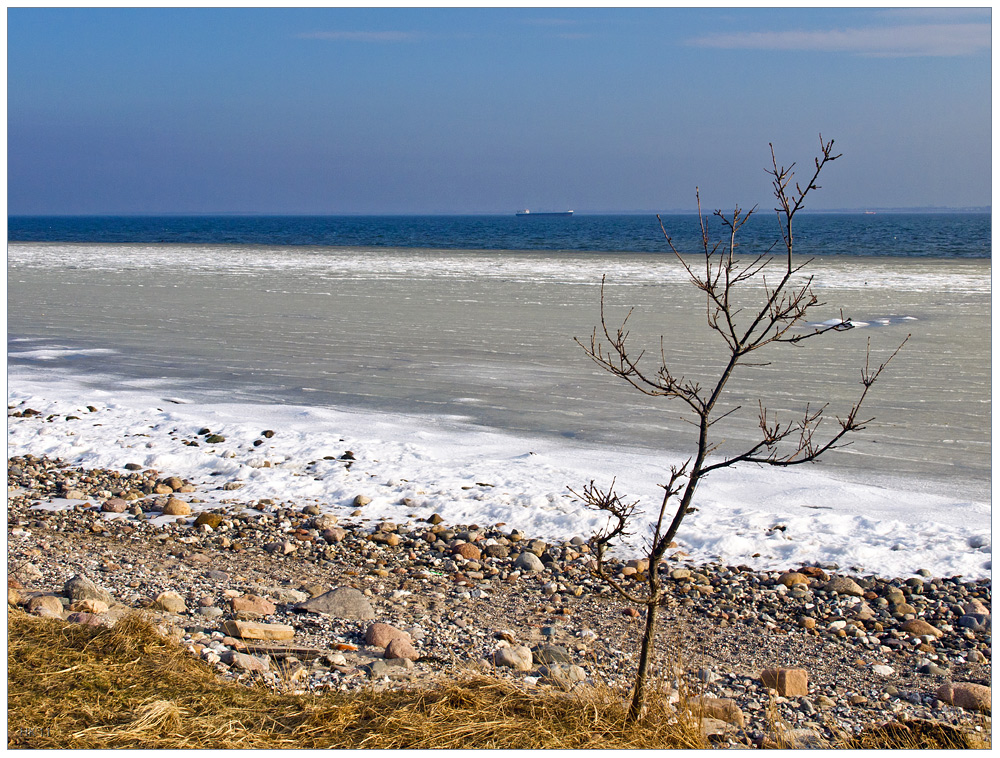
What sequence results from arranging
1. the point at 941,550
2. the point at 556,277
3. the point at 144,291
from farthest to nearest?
1. the point at 556,277
2. the point at 144,291
3. the point at 941,550

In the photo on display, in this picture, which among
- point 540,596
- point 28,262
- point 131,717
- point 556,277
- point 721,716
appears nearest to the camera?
point 131,717

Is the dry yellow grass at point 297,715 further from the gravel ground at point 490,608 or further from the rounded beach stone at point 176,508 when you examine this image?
the rounded beach stone at point 176,508

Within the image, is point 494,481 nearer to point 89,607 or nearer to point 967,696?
point 89,607

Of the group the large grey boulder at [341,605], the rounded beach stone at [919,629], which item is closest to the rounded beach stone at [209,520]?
the large grey boulder at [341,605]

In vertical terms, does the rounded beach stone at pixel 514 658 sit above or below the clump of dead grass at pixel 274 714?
below

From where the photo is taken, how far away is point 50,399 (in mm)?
9172

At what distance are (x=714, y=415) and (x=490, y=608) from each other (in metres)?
4.53

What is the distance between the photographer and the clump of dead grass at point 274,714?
3.24 meters

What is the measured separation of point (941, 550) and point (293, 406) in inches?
233

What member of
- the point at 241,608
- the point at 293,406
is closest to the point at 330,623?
the point at 241,608

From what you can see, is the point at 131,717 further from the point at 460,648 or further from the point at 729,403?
the point at 729,403

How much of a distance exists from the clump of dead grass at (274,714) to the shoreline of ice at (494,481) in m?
2.21

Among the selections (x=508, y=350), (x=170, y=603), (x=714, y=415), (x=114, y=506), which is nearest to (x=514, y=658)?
(x=170, y=603)

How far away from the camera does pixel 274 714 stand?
3465mm
